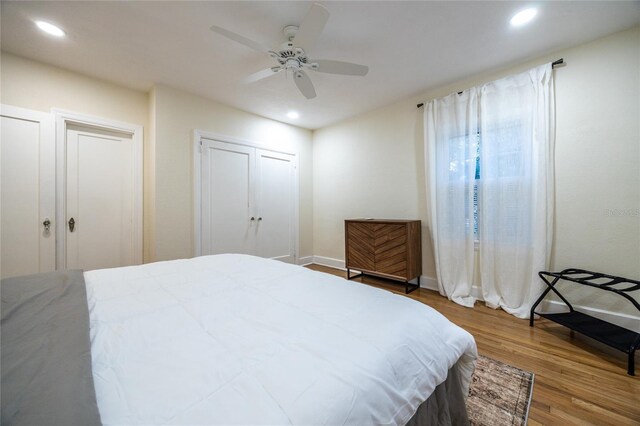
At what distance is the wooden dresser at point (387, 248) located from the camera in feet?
9.85

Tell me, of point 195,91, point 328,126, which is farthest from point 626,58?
point 195,91

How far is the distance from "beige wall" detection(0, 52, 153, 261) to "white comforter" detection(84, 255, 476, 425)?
2380 millimetres

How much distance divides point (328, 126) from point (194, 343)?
4231 mm

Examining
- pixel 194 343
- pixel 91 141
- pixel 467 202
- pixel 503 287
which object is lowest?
pixel 503 287

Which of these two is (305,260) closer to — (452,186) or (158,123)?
(452,186)

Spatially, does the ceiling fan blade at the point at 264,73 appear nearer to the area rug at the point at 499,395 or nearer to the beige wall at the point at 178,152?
the beige wall at the point at 178,152

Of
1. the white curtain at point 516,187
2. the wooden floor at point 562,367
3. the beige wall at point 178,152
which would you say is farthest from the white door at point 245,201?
the white curtain at point 516,187

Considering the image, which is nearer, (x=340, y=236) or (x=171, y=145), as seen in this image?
(x=171, y=145)

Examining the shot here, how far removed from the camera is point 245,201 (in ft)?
12.3

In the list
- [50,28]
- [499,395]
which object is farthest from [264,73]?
[499,395]

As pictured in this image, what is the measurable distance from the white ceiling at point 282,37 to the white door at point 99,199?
747mm

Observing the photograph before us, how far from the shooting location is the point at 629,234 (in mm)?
2006

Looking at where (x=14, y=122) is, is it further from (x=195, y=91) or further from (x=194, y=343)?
(x=194, y=343)

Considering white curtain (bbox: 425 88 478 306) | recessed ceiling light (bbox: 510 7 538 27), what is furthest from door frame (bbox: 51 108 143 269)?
recessed ceiling light (bbox: 510 7 538 27)
